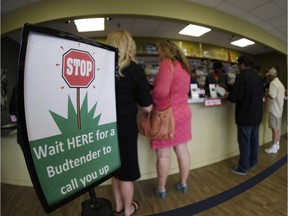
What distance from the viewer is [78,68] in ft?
2.12

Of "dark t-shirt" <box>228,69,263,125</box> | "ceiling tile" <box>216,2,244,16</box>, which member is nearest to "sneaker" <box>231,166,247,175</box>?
"dark t-shirt" <box>228,69,263,125</box>

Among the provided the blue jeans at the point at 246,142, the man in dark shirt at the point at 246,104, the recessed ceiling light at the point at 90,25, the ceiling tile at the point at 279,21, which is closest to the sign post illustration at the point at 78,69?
the man in dark shirt at the point at 246,104

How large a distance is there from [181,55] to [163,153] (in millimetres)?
903

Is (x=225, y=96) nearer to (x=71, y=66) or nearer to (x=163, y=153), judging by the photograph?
(x=163, y=153)

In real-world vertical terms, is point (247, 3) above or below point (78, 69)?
above

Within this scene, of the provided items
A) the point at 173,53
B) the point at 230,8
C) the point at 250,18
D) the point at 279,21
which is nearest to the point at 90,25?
the point at 173,53

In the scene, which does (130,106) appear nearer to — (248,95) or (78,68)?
(78,68)

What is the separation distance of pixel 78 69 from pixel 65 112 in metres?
0.16

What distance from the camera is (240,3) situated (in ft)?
10.3

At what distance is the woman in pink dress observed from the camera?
1.57 meters

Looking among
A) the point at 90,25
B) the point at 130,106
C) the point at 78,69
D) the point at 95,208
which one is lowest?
the point at 95,208

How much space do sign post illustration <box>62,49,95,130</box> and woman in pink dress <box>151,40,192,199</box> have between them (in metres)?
0.95

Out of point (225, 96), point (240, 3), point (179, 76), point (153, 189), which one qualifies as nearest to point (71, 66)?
point (179, 76)

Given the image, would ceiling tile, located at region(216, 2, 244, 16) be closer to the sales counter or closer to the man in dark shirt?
the man in dark shirt
